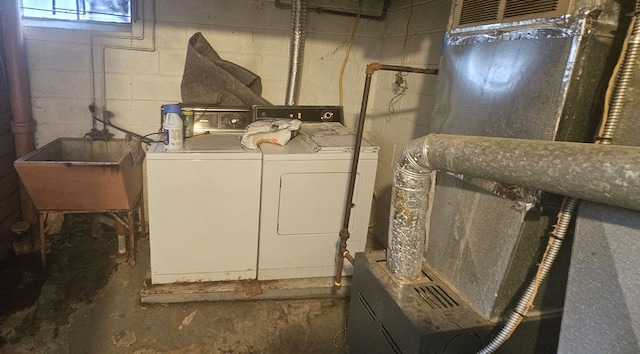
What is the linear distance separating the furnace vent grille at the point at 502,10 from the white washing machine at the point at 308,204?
105cm

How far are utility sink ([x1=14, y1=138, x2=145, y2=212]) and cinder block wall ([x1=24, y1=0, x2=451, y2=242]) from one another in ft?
1.28

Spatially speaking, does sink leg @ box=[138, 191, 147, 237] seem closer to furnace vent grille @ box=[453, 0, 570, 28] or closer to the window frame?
the window frame

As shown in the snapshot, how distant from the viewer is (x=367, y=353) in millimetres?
1592

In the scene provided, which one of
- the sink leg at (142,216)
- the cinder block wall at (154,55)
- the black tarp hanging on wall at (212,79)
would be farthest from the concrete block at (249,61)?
the sink leg at (142,216)

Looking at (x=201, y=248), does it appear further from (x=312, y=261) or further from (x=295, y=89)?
(x=295, y=89)

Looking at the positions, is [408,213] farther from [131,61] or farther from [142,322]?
[131,61]

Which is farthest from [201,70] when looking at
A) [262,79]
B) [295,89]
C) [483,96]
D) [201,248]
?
[483,96]

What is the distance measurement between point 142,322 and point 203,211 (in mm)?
679

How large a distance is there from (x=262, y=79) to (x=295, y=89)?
284 mm

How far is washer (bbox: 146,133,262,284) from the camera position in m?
2.10

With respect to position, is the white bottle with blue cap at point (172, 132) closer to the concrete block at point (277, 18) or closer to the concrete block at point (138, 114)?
the concrete block at point (138, 114)

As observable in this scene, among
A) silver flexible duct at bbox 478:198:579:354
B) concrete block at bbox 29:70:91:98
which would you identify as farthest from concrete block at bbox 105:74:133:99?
silver flexible duct at bbox 478:198:579:354

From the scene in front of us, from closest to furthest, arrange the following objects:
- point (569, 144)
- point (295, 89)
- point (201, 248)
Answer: point (569, 144)
point (201, 248)
point (295, 89)

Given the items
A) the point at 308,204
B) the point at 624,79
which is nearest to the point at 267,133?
the point at 308,204
